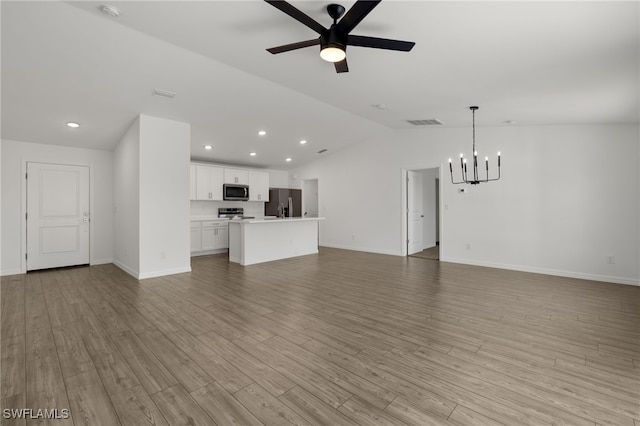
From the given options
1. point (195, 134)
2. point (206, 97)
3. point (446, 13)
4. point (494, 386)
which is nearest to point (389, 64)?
point (446, 13)

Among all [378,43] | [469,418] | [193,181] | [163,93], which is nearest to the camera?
[469,418]

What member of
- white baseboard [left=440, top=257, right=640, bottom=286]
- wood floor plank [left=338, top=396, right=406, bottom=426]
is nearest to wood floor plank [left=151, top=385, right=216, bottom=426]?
wood floor plank [left=338, top=396, right=406, bottom=426]

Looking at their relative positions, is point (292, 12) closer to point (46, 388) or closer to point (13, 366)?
point (46, 388)

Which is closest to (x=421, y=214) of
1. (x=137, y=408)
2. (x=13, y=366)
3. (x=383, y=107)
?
(x=383, y=107)

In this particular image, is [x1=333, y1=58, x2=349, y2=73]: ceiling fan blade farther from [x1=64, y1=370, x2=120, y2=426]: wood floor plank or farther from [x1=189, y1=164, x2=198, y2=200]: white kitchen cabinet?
[x1=189, y1=164, x2=198, y2=200]: white kitchen cabinet

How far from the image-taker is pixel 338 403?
184 cm

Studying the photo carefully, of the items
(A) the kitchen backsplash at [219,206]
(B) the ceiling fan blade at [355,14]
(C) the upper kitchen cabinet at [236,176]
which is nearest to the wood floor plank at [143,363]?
(B) the ceiling fan blade at [355,14]

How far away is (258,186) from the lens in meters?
8.89

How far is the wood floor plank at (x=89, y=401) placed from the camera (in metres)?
1.70

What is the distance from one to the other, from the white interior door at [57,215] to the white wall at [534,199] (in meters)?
6.64

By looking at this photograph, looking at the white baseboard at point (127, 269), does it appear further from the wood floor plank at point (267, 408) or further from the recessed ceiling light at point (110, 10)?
the wood floor plank at point (267, 408)

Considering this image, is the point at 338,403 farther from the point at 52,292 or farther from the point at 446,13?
the point at 52,292

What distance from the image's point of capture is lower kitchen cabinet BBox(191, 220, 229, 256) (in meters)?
7.49

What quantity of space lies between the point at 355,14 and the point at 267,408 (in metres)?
2.67
